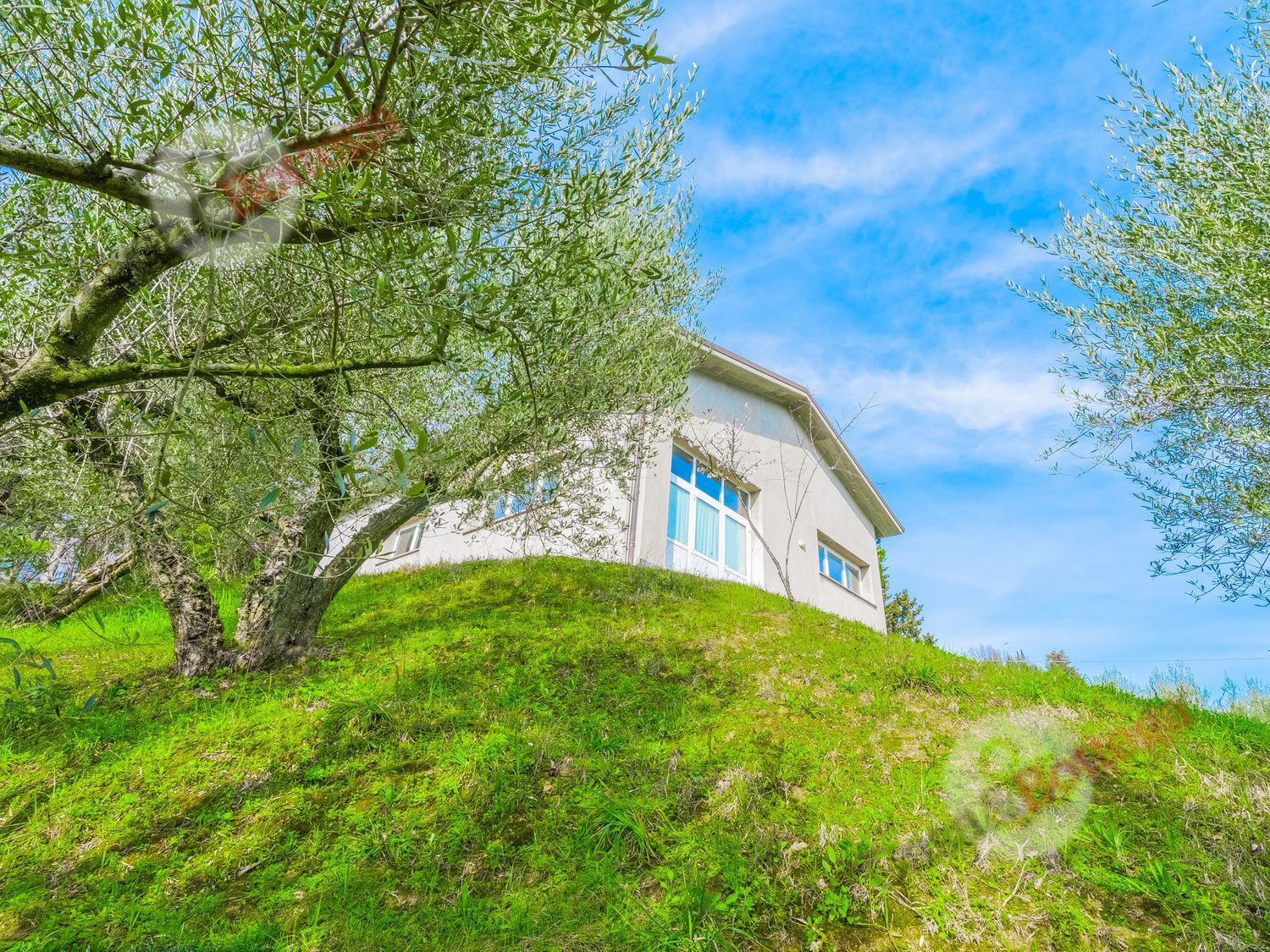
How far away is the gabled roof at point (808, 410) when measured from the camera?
1852cm

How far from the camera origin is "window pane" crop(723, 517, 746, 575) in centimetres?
1806

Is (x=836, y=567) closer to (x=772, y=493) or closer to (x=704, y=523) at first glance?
(x=772, y=493)

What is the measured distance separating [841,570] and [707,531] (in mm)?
8844

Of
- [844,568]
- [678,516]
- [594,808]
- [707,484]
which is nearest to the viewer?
[594,808]

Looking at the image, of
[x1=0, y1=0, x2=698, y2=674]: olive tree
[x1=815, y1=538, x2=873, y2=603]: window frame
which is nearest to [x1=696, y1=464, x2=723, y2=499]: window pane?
[x1=815, y1=538, x2=873, y2=603]: window frame

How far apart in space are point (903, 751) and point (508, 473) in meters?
6.26

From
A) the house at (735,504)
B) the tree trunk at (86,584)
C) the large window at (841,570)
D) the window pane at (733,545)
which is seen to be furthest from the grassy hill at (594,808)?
the large window at (841,570)

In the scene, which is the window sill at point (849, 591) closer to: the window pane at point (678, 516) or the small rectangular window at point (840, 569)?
the small rectangular window at point (840, 569)

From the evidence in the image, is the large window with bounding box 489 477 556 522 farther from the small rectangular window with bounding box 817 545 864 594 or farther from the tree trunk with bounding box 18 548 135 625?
the small rectangular window with bounding box 817 545 864 594

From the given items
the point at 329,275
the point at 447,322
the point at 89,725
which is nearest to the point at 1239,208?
the point at 447,322

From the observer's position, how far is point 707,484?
1820cm

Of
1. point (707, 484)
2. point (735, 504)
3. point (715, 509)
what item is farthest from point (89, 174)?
point (735, 504)

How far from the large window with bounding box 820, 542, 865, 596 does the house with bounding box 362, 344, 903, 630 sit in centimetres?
7

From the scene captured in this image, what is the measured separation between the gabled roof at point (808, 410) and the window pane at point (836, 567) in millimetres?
3211
